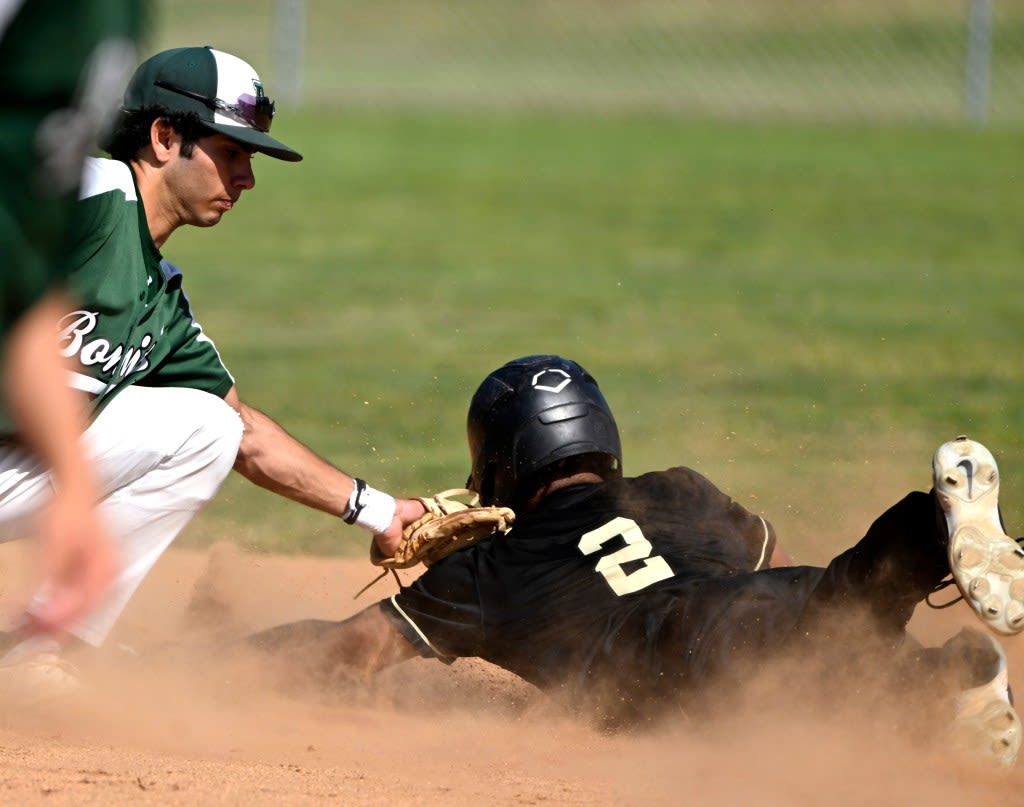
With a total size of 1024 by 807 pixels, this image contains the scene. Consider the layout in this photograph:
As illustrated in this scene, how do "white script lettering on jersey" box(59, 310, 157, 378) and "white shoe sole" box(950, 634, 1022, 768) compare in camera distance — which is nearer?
"white shoe sole" box(950, 634, 1022, 768)

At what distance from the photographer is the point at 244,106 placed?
4992 mm

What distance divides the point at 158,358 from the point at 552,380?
1212mm

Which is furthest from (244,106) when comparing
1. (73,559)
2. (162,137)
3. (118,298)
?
(73,559)

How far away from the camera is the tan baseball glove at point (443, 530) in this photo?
4809 millimetres

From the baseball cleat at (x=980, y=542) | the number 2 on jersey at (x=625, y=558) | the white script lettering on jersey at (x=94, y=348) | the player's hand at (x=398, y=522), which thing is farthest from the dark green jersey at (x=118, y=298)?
the baseball cleat at (x=980, y=542)

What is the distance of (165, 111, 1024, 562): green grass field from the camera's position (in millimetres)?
8070

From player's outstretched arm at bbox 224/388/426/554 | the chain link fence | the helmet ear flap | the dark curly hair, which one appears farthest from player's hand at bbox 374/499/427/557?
the chain link fence

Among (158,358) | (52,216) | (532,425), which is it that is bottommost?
(532,425)

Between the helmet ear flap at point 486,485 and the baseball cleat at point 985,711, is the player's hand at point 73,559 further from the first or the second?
the helmet ear flap at point 486,485

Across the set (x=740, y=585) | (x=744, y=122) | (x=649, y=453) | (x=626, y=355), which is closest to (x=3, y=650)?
(x=740, y=585)

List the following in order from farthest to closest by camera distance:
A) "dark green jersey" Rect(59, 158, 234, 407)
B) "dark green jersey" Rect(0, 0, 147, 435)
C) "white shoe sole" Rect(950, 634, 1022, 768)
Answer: "dark green jersey" Rect(59, 158, 234, 407)
"white shoe sole" Rect(950, 634, 1022, 768)
"dark green jersey" Rect(0, 0, 147, 435)

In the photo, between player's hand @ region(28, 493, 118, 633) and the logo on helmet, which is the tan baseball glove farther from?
player's hand @ region(28, 493, 118, 633)

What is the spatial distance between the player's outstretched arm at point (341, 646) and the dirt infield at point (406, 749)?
0.09 metres

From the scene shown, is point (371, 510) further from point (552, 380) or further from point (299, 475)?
point (552, 380)
